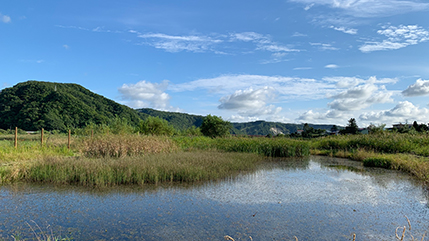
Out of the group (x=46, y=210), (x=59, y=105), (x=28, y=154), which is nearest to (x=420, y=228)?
(x=46, y=210)

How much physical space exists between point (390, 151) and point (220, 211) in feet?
45.5

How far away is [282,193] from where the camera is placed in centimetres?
686

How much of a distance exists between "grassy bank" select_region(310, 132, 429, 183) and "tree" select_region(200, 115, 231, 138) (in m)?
13.4

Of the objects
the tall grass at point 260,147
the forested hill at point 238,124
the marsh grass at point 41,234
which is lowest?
the marsh grass at point 41,234

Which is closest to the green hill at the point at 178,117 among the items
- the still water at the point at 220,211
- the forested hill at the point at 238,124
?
the forested hill at the point at 238,124

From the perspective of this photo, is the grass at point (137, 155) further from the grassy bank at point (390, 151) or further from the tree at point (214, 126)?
the tree at point (214, 126)

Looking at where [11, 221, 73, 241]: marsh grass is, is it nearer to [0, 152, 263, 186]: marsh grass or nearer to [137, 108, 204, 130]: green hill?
[0, 152, 263, 186]: marsh grass

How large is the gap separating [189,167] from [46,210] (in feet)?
13.1

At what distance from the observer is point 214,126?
107ft

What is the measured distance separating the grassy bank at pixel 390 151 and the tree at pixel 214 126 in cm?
1336

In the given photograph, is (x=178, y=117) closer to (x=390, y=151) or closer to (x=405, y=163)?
(x=390, y=151)

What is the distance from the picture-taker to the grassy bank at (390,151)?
34.3 feet

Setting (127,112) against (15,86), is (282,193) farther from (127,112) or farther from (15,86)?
(15,86)

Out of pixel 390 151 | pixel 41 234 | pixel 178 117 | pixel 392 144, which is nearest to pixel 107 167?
pixel 41 234
